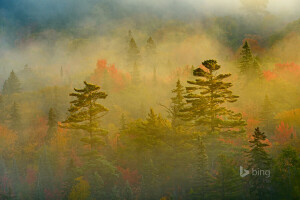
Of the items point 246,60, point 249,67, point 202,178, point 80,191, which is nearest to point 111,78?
point 246,60

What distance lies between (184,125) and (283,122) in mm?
18236

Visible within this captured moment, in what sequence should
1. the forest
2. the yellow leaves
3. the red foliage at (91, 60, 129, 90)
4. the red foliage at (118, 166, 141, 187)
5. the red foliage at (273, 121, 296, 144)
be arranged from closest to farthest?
1. the forest
2. the yellow leaves
3. the red foliage at (118, 166, 141, 187)
4. the red foliage at (273, 121, 296, 144)
5. the red foliage at (91, 60, 129, 90)

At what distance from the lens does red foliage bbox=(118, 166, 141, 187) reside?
131 ft

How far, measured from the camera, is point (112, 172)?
35.8 meters

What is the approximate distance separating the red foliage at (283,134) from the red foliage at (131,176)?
20.1 meters

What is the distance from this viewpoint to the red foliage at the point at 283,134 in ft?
140

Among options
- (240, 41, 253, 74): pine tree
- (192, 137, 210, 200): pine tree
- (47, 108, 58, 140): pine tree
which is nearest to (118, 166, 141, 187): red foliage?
(192, 137, 210, 200): pine tree

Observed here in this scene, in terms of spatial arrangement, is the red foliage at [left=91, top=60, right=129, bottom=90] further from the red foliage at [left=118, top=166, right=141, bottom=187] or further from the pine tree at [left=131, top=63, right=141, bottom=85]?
the red foliage at [left=118, top=166, right=141, bottom=187]

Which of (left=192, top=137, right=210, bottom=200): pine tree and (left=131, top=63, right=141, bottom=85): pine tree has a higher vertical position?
(left=131, top=63, right=141, bottom=85): pine tree

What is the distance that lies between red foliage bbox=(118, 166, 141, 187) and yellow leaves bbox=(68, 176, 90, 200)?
5950 millimetres

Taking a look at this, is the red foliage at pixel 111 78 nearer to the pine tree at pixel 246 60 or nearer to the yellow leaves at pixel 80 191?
the pine tree at pixel 246 60

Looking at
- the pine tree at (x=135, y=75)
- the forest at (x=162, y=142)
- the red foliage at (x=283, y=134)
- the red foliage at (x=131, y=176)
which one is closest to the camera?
the forest at (x=162, y=142)

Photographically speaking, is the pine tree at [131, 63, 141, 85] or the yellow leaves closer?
the yellow leaves

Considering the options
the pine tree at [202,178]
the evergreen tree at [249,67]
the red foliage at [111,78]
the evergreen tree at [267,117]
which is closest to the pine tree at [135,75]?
the red foliage at [111,78]
